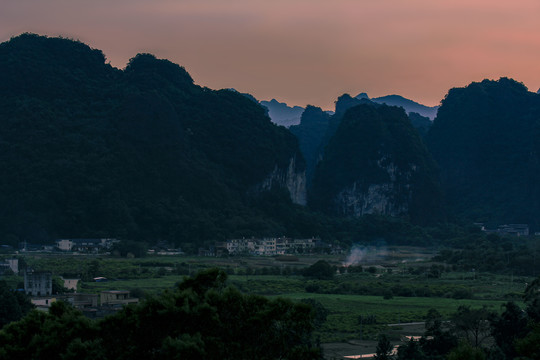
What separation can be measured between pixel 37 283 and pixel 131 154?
45760mm

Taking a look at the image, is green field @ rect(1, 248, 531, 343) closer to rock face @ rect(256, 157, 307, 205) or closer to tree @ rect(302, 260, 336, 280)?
tree @ rect(302, 260, 336, 280)

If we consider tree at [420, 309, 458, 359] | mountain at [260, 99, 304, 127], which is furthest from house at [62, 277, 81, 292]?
mountain at [260, 99, 304, 127]

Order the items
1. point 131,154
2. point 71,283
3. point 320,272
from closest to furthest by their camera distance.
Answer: point 71,283, point 320,272, point 131,154

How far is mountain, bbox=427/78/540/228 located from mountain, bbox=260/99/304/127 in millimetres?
60586

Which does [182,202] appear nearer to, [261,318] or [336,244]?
[336,244]

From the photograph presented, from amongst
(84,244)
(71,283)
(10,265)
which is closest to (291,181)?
(84,244)

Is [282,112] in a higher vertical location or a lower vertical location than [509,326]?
higher

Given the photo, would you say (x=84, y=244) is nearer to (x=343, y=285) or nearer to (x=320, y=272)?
(x=320, y=272)

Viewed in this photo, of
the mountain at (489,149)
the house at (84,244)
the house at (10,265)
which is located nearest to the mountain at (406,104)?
the mountain at (489,149)

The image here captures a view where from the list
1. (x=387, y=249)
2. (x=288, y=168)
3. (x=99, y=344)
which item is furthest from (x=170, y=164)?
(x=99, y=344)

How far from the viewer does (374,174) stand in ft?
314

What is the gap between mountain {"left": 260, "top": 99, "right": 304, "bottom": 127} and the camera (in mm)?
176413

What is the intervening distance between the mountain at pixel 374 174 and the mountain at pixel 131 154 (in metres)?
5.61

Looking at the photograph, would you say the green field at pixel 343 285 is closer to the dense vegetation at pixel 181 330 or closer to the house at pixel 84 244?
the house at pixel 84 244
